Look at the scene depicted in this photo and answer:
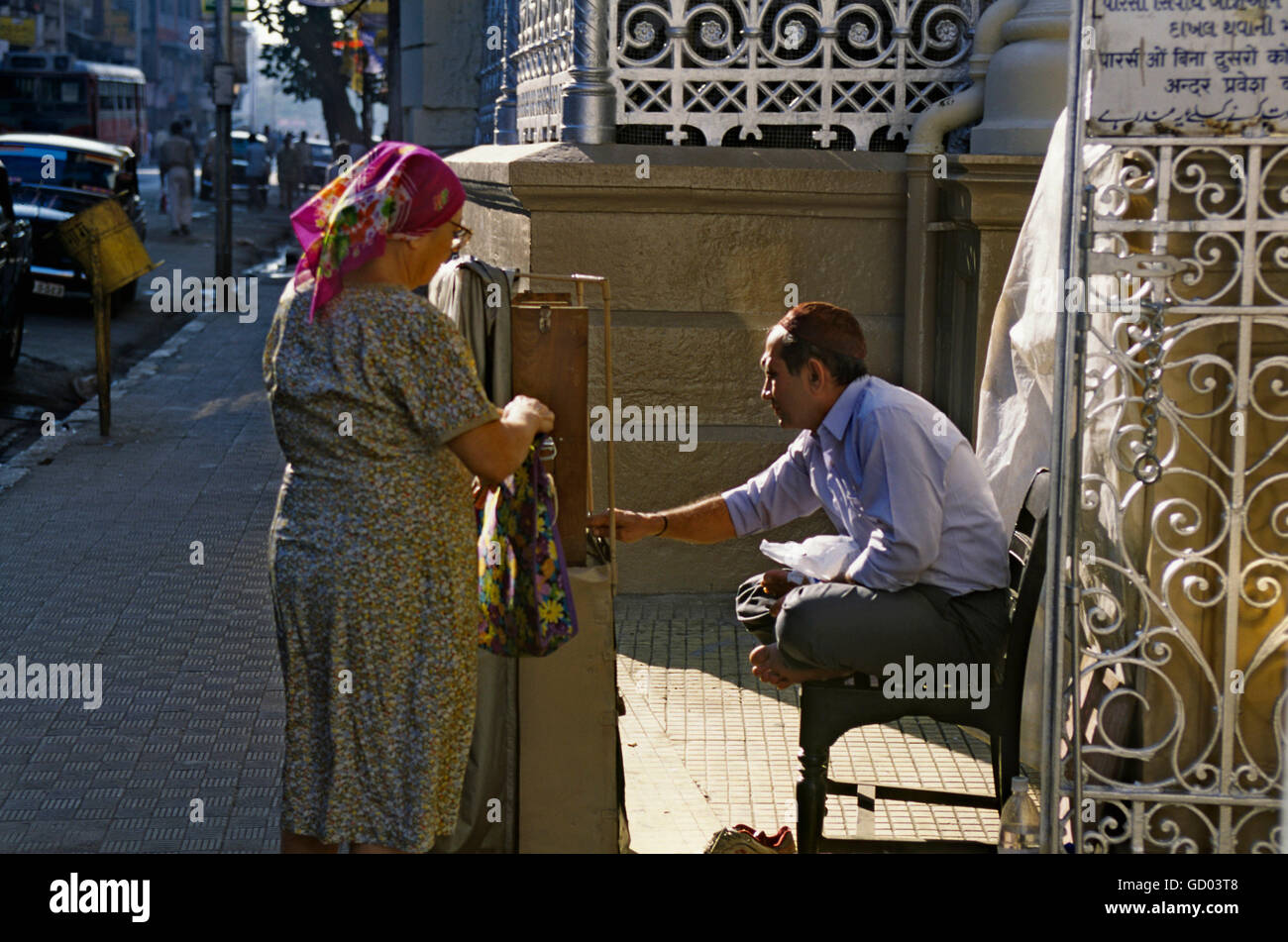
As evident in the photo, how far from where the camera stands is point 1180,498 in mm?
3873

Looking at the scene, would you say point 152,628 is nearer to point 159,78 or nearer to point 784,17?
point 784,17

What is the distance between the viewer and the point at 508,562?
3803 millimetres

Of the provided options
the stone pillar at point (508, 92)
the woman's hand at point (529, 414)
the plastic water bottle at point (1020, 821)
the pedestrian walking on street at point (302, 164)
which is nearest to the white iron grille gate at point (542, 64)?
the stone pillar at point (508, 92)

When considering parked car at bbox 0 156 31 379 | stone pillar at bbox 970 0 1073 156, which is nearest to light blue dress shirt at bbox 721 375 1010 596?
stone pillar at bbox 970 0 1073 156

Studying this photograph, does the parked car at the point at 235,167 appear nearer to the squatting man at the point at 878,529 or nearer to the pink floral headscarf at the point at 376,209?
the squatting man at the point at 878,529

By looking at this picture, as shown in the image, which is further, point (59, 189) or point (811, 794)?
point (59, 189)

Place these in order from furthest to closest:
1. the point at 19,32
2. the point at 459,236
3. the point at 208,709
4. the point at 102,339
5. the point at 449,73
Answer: the point at 19,32
the point at 449,73
the point at 102,339
the point at 208,709
the point at 459,236

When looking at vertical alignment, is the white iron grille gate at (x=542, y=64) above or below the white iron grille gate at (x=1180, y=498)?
above

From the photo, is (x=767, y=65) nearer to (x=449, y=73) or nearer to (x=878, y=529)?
(x=878, y=529)

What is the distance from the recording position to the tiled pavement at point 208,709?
493cm

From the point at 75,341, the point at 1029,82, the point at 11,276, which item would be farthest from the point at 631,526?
the point at 75,341

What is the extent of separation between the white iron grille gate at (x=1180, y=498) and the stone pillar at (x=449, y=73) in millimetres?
9103

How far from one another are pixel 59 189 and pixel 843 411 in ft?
54.6

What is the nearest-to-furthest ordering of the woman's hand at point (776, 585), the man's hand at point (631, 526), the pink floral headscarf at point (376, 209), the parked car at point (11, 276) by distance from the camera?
1. the pink floral headscarf at point (376, 209)
2. the man's hand at point (631, 526)
3. the woman's hand at point (776, 585)
4. the parked car at point (11, 276)
